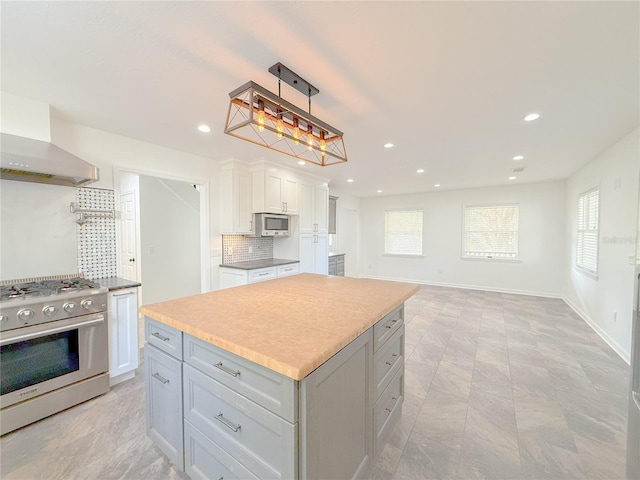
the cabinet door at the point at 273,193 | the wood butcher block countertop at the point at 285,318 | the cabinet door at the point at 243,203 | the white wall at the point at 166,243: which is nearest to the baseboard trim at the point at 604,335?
the wood butcher block countertop at the point at 285,318

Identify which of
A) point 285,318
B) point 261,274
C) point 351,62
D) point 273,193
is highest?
point 351,62

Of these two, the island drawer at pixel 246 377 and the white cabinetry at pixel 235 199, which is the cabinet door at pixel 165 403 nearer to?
the island drawer at pixel 246 377

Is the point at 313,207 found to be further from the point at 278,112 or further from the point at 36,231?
the point at 36,231

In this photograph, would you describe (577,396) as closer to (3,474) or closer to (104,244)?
(3,474)

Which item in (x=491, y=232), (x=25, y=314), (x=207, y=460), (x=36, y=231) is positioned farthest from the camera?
(x=491, y=232)

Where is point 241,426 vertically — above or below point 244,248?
below

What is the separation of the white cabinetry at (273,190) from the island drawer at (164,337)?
2.54 m

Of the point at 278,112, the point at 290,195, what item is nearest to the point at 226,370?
the point at 278,112

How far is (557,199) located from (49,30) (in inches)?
295

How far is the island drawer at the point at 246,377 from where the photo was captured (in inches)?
35.9

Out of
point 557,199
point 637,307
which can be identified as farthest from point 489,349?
point 557,199

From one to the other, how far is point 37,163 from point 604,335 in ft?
20.4

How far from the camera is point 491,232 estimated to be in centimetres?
593

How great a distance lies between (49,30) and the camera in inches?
52.8
